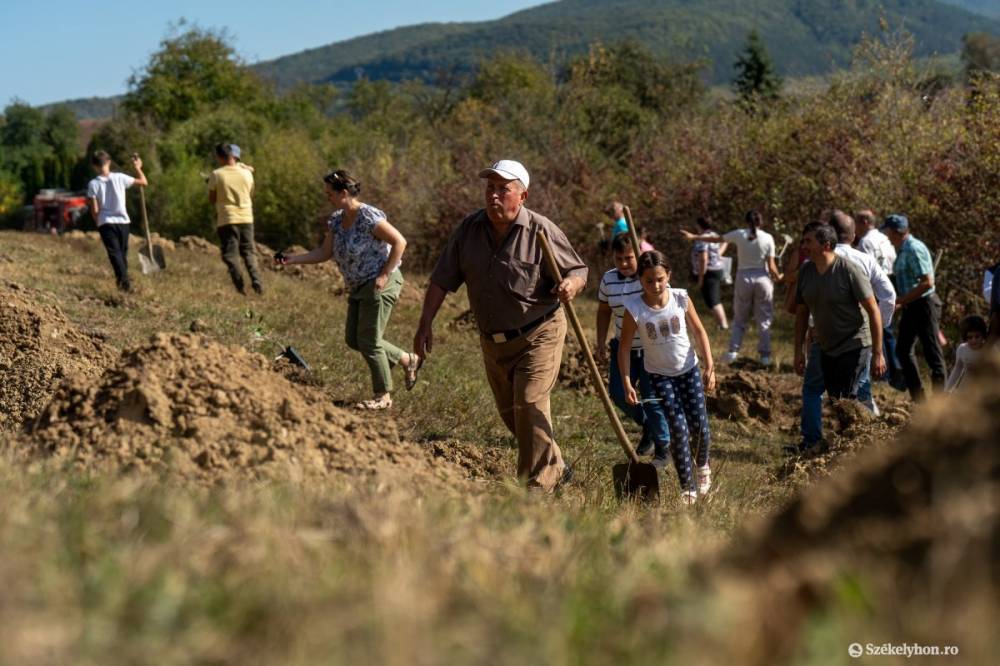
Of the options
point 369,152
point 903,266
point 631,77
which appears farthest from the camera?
point 631,77

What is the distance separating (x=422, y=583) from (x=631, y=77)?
58164 mm

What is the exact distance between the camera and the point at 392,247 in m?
9.30

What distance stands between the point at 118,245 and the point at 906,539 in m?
13.1

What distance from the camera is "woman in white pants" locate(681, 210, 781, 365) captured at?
1455 cm

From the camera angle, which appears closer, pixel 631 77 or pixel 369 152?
pixel 369 152

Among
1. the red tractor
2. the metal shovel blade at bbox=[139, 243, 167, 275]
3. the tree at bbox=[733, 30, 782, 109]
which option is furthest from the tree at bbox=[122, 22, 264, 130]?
the metal shovel blade at bbox=[139, 243, 167, 275]

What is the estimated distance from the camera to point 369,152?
115ft

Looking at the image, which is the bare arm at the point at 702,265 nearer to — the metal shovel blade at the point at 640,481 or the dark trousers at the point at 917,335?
the dark trousers at the point at 917,335

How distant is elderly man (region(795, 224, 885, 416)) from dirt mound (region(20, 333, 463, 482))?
3941 mm

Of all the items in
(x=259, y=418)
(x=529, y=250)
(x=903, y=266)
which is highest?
(x=529, y=250)

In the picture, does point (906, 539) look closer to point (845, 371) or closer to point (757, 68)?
point (845, 371)

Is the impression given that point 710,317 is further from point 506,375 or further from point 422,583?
point 422,583

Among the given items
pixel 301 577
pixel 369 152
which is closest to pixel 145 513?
pixel 301 577

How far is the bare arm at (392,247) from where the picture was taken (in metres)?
9.22
